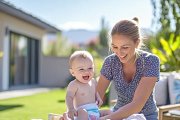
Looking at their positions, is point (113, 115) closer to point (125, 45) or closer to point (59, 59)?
point (125, 45)

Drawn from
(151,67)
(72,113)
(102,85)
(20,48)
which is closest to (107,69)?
(102,85)

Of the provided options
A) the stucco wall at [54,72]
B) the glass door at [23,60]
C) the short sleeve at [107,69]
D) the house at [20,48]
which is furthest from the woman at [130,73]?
the stucco wall at [54,72]

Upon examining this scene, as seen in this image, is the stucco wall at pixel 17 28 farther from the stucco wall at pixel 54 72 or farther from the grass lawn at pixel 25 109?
the grass lawn at pixel 25 109

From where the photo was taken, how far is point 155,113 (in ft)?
11.1

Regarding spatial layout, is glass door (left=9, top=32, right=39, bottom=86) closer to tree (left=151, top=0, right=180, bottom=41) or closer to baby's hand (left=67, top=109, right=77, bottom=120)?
tree (left=151, top=0, right=180, bottom=41)

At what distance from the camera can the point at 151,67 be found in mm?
3227

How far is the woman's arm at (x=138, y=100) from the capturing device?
9.78 feet

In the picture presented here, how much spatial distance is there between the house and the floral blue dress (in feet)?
37.4

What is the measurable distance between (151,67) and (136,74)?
0.15 metres

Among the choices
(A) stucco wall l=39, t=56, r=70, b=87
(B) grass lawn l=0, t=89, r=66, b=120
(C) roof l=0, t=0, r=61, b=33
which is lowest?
(B) grass lawn l=0, t=89, r=66, b=120

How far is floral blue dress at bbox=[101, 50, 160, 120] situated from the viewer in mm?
3244

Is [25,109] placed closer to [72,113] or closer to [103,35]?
[72,113]

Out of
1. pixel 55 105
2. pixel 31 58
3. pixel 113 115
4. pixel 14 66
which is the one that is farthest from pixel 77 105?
pixel 31 58

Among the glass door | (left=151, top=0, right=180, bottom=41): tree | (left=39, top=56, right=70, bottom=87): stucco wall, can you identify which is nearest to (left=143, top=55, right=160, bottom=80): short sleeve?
(left=151, top=0, right=180, bottom=41): tree
